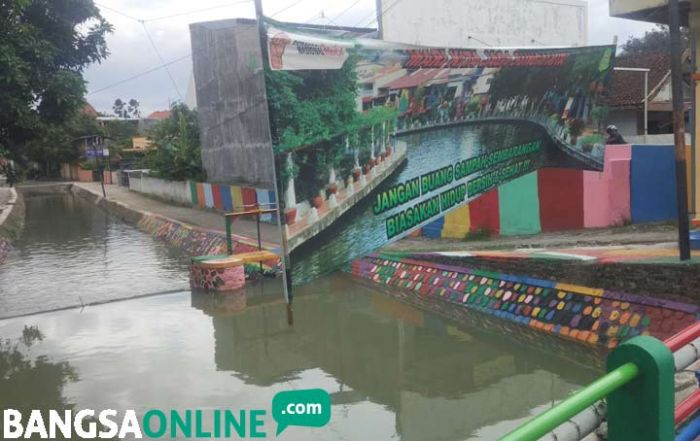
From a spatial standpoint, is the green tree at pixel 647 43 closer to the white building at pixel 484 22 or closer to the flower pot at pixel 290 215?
the white building at pixel 484 22

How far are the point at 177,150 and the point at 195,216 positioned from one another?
249 inches

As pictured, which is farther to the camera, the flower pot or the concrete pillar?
the concrete pillar

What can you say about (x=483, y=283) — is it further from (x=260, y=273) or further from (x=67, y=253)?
(x=67, y=253)

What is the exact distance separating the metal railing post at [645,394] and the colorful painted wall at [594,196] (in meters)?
9.46

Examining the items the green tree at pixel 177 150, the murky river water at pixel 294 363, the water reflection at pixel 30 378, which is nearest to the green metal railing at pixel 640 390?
the murky river water at pixel 294 363

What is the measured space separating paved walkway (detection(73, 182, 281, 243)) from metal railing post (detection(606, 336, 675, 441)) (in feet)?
37.8

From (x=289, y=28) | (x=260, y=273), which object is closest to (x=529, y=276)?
(x=289, y=28)

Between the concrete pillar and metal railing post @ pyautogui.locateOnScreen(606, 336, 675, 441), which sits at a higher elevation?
the concrete pillar

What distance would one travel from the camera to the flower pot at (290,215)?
6.08 m

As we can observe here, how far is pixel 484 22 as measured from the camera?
20.4m

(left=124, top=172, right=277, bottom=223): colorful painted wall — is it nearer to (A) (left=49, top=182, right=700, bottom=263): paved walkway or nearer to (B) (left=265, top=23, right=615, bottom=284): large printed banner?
(A) (left=49, top=182, right=700, bottom=263): paved walkway

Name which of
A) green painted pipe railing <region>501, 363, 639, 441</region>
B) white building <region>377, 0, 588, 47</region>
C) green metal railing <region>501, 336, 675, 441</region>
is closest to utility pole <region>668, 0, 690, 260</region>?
green metal railing <region>501, 336, 675, 441</region>

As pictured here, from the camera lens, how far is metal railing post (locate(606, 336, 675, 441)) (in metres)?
2.18

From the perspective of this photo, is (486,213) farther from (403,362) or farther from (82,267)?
(82,267)
